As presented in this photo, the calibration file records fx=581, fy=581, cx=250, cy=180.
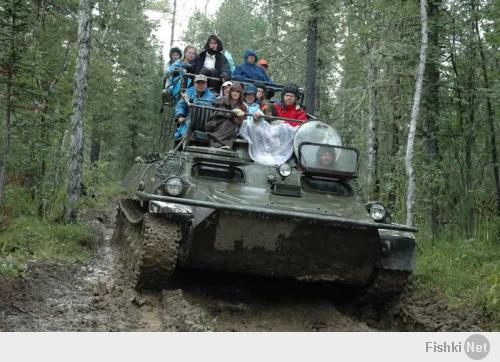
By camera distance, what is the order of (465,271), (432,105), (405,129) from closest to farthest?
(465,271) < (432,105) < (405,129)

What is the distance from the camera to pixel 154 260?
6.25 m

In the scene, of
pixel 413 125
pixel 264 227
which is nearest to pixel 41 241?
pixel 264 227

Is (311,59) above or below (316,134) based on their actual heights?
above

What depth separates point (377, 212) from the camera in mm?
6898

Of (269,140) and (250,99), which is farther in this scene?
(250,99)

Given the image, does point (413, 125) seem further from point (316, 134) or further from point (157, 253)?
point (157, 253)

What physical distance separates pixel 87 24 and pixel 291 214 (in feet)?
20.9

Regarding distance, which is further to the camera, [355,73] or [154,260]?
[355,73]

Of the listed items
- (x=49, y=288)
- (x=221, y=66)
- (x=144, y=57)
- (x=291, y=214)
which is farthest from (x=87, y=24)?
(x=144, y=57)

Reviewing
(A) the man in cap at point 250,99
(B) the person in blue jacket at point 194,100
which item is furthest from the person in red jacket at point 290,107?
(B) the person in blue jacket at point 194,100

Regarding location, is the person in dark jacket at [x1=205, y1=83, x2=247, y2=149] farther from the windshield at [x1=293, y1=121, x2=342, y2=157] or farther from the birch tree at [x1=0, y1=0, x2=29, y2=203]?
the birch tree at [x1=0, y1=0, x2=29, y2=203]

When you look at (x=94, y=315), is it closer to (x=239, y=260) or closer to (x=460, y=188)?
(x=239, y=260)

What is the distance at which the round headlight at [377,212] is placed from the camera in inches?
270

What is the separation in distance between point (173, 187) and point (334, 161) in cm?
219
